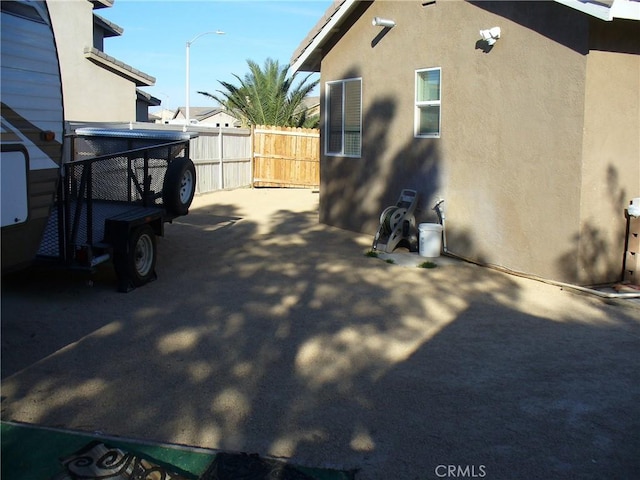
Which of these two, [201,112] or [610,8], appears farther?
[201,112]

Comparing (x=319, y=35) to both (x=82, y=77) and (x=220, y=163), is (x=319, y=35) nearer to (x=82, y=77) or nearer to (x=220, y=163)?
(x=220, y=163)

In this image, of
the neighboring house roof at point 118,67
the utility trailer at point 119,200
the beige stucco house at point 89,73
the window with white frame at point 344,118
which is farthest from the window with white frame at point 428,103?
the neighboring house roof at point 118,67

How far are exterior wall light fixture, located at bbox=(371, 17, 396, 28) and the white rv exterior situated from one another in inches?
278

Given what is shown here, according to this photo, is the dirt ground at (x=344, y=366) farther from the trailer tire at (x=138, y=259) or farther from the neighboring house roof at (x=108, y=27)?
the neighboring house roof at (x=108, y=27)

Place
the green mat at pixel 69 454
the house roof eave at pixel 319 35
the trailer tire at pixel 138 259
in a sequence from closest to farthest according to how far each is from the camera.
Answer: the green mat at pixel 69 454 → the trailer tire at pixel 138 259 → the house roof eave at pixel 319 35

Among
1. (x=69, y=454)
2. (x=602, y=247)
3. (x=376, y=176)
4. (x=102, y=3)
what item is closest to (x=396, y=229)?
(x=376, y=176)

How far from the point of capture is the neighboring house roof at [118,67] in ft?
71.6

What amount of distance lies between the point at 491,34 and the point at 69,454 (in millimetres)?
7645

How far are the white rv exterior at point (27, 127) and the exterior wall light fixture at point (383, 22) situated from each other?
7.05 metres

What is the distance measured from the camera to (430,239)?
33.8 feet

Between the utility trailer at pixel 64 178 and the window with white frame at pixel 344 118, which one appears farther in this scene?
the window with white frame at pixel 344 118

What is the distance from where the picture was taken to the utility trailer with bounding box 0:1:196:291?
494 centimetres

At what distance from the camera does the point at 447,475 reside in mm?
4047

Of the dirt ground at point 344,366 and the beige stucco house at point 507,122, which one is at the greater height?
the beige stucco house at point 507,122
